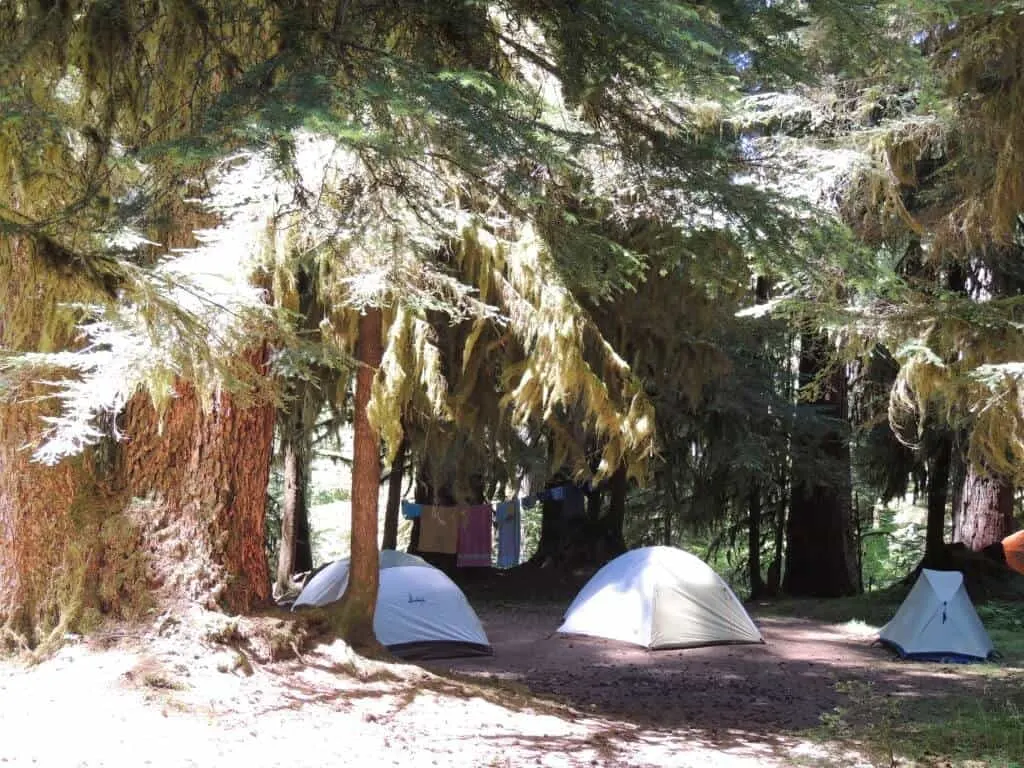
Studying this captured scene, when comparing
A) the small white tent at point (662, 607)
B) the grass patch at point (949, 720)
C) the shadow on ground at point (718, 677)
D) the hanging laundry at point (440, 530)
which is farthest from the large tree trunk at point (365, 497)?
the hanging laundry at point (440, 530)

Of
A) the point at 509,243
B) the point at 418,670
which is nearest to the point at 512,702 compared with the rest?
the point at 418,670

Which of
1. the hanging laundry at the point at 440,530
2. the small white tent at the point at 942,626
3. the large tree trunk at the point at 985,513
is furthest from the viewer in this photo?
the hanging laundry at the point at 440,530

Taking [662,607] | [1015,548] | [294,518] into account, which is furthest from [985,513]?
[294,518]

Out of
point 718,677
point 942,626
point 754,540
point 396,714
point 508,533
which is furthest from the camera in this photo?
point 508,533

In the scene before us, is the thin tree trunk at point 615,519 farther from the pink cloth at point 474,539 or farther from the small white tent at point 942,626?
the small white tent at point 942,626

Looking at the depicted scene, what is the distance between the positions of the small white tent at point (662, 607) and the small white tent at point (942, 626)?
1419 mm

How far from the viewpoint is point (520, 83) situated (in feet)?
18.2

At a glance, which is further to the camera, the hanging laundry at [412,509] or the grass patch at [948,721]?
the hanging laundry at [412,509]

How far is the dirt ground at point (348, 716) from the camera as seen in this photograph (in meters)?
4.88

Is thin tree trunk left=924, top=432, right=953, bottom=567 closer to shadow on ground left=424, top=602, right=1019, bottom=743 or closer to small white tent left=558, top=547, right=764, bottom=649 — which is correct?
shadow on ground left=424, top=602, right=1019, bottom=743

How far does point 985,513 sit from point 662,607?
5579mm

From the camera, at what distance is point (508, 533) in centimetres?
1712

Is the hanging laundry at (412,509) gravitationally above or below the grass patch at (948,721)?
above

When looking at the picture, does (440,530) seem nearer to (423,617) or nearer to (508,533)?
(508,533)
